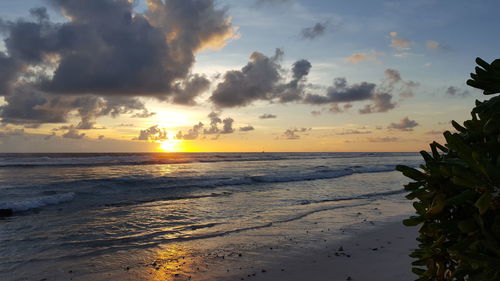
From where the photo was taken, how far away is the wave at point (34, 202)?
15.4m

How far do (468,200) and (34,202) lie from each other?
1920cm

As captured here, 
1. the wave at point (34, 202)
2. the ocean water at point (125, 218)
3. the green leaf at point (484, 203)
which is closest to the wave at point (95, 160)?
the ocean water at point (125, 218)

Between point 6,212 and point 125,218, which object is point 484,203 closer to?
point 125,218

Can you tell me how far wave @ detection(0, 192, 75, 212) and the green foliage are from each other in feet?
58.9

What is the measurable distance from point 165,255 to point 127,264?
922 mm

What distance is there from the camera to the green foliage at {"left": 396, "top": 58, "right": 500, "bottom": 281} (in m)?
1.23

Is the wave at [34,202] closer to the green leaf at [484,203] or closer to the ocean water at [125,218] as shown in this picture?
the ocean water at [125,218]

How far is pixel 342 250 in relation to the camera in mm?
8375

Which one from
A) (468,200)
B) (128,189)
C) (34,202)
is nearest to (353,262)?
(468,200)

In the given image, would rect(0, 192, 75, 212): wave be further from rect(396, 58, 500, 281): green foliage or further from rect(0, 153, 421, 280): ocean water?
rect(396, 58, 500, 281): green foliage

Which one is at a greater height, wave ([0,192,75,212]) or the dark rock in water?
wave ([0,192,75,212])

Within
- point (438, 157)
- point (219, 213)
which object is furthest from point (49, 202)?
point (438, 157)

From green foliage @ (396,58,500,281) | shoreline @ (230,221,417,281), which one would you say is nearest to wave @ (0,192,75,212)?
shoreline @ (230,221,417,281)

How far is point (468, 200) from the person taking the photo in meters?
1.31
